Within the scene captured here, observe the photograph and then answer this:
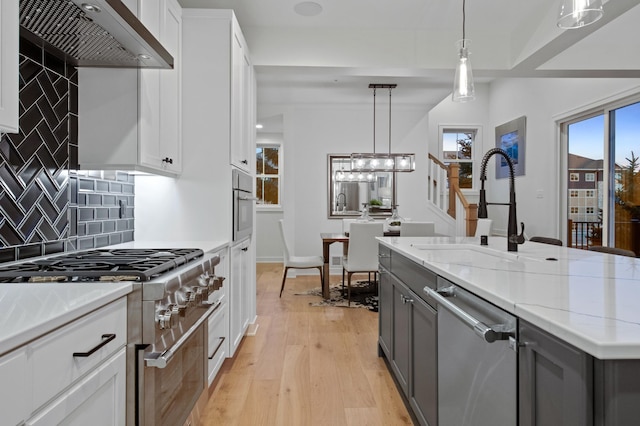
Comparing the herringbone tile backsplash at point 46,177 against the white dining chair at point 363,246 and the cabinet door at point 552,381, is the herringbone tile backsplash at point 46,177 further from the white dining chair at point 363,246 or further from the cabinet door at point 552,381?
the white dining chair at point 363,246

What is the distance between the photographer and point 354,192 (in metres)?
6.61

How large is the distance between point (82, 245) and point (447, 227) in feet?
18.8

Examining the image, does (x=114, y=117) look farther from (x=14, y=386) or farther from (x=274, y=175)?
(x=274, y=175)

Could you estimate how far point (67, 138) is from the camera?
1.94 metres

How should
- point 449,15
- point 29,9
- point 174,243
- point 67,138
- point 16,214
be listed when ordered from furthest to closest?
1. point 449,15
2. point 174,243
3. point 67,138
4. point 16,214
5. point 29,9

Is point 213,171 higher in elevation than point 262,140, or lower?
lower

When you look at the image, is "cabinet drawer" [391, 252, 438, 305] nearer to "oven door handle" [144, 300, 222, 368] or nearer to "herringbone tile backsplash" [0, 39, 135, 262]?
"oven door handle" [144, 300, 222, 368]

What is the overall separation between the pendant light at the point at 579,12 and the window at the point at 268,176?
21.2 feet

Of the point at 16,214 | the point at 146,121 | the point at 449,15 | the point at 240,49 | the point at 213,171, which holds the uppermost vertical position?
the point at 449,15

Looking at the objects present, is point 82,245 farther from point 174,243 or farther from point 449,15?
point 449,15

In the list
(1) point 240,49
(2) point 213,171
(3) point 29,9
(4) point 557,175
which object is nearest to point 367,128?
(4) point 557,175

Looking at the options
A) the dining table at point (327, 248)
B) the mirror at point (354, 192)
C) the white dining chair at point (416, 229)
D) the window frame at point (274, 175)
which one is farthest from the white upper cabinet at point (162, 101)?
the window frame at point (274, 175)

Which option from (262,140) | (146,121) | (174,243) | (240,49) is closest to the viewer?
(146,121)

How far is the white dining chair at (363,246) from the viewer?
4336 mm
